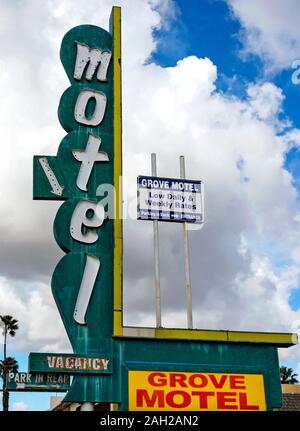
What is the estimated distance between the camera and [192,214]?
2450 centimetres

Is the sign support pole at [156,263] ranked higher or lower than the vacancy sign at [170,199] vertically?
lower

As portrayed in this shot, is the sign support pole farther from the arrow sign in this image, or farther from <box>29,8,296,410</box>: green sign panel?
the arrow sign

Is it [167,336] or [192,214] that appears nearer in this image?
[167,336]

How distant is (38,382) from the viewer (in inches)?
829

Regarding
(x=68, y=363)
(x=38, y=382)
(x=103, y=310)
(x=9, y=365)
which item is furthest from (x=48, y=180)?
(x=9, y=365)

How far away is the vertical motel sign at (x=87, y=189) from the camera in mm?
22062

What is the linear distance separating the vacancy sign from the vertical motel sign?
0.99m

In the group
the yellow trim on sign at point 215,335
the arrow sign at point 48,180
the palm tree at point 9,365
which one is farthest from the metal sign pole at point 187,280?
the palm tree at point 9,365

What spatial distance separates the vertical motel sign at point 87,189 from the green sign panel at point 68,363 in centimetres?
6

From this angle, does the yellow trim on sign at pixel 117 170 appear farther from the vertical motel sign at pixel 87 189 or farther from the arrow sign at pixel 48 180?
the arrow sign at pixel 48 180

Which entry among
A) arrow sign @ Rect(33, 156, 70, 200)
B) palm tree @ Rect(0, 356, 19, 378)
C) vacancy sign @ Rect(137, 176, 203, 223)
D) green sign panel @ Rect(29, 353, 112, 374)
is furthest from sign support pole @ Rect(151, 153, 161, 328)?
palm tree @ Rect(0, 356, 19, 378)

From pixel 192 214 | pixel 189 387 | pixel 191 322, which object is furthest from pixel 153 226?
pixel 189 387
